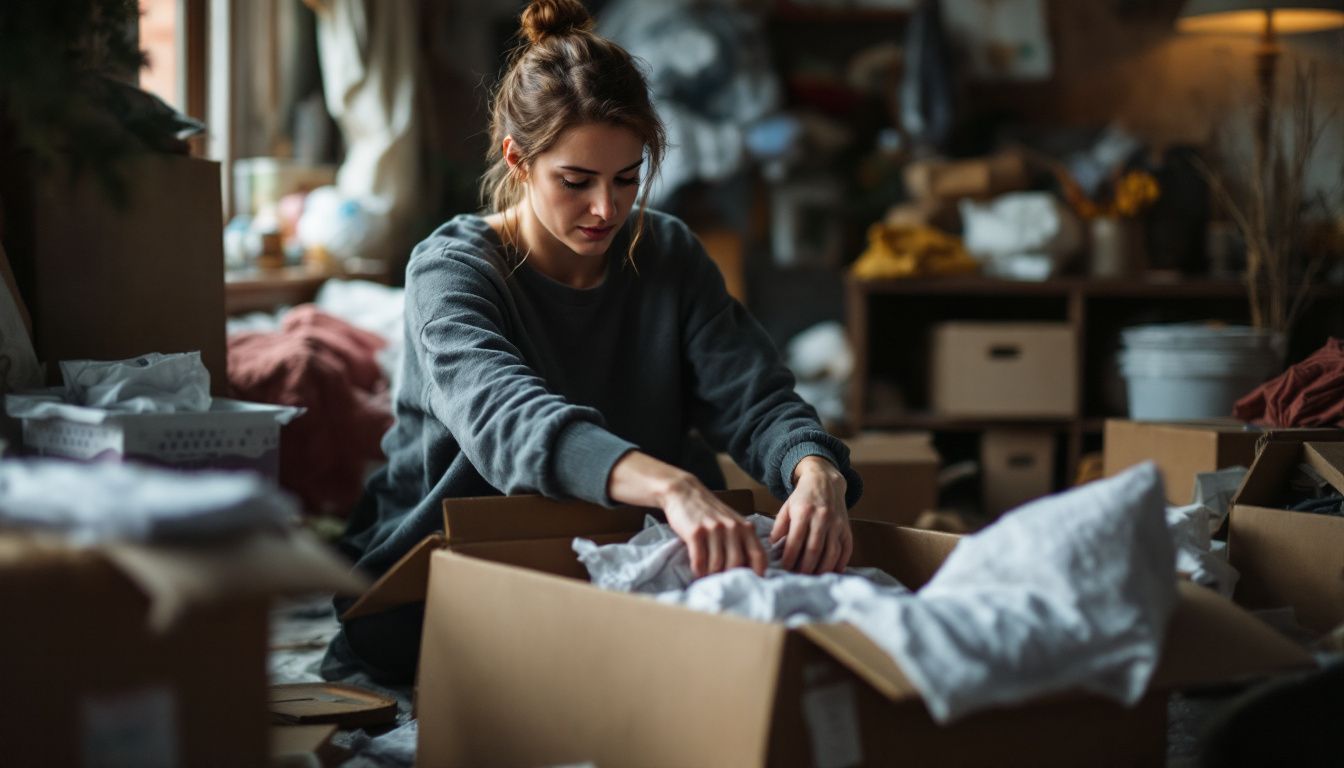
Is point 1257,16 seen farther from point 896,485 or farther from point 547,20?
point 547,20

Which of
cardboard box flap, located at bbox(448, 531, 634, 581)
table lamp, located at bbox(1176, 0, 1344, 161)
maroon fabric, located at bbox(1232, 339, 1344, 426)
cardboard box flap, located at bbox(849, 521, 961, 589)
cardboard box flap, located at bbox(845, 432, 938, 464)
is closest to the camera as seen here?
cardboard box flap, located at bbox(448, 531, 634, 581)

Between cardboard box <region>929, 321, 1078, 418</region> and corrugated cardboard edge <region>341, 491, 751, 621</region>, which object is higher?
corrugated cardboard edge <region>341, 491, 751, 621</region>

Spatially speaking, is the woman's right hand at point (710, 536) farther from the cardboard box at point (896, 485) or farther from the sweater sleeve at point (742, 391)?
the cardboard box at point (896, 485)

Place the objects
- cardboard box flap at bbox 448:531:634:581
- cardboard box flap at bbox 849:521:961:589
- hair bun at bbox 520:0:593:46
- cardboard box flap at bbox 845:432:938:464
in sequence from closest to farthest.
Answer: cardboard box flap at bbox 448:531:634:581
cardboard box flap at bbox 849:521:961:589
hair bun at bbox 520:0:593:46
cardboard box flap at bbox 845:432:938:464

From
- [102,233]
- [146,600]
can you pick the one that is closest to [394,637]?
[102,233]

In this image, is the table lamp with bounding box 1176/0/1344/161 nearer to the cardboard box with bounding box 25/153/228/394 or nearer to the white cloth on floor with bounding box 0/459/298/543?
the cardboard box with bounding box 25/153/228/394

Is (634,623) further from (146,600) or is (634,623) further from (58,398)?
(58,398)

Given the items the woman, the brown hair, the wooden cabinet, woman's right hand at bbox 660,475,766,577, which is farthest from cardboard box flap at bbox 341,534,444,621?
the wooden cabinet

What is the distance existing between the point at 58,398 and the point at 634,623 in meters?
0.80

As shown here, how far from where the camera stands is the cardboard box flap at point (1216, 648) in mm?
1013

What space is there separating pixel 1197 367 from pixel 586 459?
1.68 meters

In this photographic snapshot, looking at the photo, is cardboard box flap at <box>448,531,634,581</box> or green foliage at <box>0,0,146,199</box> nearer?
green foliage at <box>0,0,146,199</box>

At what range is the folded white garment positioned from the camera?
1395 mm

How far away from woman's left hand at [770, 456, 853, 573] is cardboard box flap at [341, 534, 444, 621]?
0.36m
